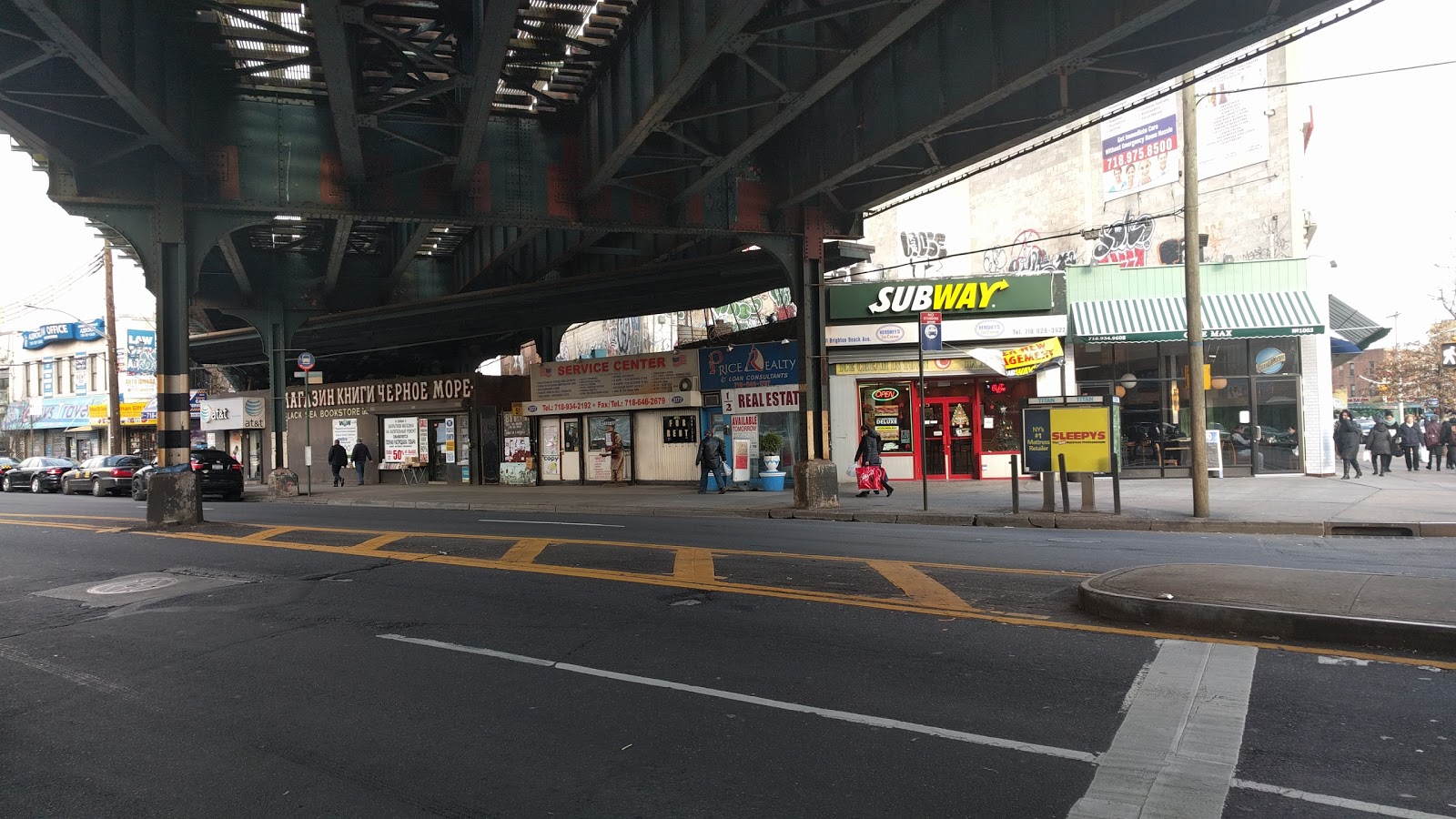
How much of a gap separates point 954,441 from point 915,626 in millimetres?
17418

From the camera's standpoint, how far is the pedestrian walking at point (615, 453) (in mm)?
27148

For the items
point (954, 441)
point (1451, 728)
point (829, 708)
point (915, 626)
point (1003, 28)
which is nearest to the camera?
point (1451, 728)

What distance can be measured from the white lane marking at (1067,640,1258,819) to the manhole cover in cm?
997

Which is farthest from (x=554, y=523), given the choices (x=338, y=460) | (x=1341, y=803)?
(x=338, y=460)

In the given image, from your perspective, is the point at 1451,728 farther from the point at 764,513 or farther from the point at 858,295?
the point at 858,295

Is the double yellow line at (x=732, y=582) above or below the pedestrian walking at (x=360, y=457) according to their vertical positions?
below

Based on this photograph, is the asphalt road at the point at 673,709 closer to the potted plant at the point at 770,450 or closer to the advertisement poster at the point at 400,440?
the potted plant at the point at 770,450

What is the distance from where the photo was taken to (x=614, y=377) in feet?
88.1

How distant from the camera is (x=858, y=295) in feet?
76.6

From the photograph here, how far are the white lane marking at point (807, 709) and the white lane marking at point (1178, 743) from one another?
0.29 metres

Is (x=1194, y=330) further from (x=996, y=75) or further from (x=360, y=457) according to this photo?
(x=360, y=457)

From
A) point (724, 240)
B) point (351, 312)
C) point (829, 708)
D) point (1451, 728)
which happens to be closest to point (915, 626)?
point (829, 708)

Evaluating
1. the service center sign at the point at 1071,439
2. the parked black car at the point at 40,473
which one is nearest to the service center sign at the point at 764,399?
the service center sign at the point at 1071,439

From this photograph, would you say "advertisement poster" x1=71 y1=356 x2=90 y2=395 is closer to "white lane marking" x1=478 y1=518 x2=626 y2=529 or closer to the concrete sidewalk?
the concrete sidewalk
